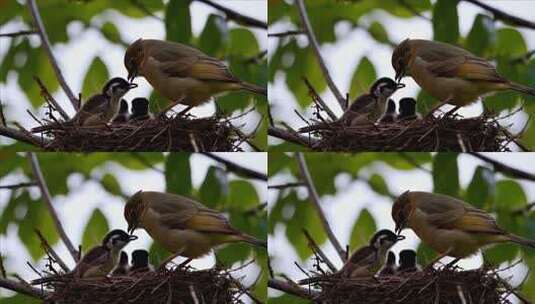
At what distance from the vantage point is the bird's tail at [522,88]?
5121 mm

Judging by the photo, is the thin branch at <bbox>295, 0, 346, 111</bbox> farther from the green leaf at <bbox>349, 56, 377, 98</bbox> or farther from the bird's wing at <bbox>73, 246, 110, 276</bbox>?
the bird's wing at <bbox>73, 246, 110, 276</bbox>

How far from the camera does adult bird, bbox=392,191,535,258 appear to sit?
4996mm

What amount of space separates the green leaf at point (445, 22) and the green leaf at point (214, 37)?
71 cm

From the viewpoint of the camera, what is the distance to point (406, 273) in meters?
5.04

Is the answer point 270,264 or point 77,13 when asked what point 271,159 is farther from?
point 77,13

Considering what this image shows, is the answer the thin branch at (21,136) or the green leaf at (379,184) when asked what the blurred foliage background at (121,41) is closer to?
the thin branch at (21,136)

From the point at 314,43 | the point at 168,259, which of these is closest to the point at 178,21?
the point at 314,43

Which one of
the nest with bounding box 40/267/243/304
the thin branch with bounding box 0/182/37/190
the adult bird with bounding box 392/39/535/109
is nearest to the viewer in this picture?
the nest with bounding box 40/267/243/304

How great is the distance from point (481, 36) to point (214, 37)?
2.99 ft

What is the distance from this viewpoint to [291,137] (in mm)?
5172

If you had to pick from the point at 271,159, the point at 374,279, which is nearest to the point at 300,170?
the point at 271,159

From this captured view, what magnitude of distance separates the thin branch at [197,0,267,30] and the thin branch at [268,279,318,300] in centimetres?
87

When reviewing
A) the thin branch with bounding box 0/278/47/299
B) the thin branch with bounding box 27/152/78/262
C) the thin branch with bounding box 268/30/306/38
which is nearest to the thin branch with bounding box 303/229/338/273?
the thin branch with bounding box 268/30/306/38

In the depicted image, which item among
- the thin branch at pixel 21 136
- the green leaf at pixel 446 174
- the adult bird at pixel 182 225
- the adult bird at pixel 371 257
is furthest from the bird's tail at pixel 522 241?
the thin branch at pixel 21 136
